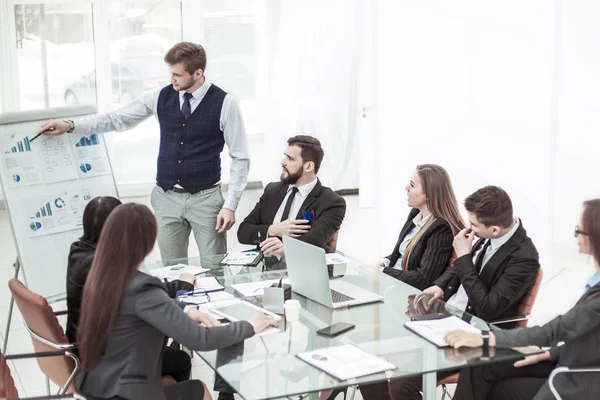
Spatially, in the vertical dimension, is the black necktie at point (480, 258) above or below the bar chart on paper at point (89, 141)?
below

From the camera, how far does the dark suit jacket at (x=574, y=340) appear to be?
279 centimetres

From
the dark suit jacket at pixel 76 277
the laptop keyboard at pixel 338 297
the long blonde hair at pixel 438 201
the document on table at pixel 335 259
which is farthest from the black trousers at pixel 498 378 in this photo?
the dark suit jacket at pixel 76 277

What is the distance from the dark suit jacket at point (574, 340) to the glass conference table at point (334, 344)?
0.10 m

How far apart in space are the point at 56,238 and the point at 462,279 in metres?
2.22

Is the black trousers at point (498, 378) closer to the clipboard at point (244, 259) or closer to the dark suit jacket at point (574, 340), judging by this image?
the dark suit jacket at point (574, 340)

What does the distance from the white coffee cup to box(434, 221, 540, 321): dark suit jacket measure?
0.75 m

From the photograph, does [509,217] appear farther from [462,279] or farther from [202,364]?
[202,364]

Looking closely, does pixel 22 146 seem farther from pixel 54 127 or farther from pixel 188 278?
pixel 188 278

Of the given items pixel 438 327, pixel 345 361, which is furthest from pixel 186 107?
pixel 345 361

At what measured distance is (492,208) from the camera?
11.1 feet

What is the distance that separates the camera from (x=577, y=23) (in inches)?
246

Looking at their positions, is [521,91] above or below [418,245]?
above

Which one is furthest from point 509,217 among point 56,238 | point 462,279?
point 56,238

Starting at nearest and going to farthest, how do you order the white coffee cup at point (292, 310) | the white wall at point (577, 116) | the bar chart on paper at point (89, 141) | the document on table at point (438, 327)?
the document on table at point (438, 327) → the white coffee cup at point (292, 310) → the bar chart on paper at point (89, 141) → the white wall at point (577, 116)
